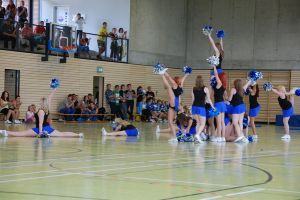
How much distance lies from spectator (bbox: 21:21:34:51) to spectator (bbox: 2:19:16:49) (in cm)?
52

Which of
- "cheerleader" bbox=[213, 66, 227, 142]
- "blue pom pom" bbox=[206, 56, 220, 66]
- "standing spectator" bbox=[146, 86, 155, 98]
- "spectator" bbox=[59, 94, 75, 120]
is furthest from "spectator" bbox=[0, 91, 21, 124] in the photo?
"blue pom pom" bbox=[206, 56, 220, 66]

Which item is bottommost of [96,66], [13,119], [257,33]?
[13,119]

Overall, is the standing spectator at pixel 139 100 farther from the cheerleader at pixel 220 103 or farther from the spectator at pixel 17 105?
the cheerleader at pixel 220 103

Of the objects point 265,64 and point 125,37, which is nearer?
point 125,37

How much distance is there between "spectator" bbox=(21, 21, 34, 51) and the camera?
27.5 meters

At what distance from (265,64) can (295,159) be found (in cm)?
2630

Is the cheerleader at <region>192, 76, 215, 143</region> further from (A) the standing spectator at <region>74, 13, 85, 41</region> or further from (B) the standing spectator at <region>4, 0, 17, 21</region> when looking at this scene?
(A) the standing spectator at <region>74, 13, 85, 41</region>

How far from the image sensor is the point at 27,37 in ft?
93.2

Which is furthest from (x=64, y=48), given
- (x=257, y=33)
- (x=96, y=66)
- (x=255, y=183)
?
(x=255, y=183)

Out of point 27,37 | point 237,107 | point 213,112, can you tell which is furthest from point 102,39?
point 213,112

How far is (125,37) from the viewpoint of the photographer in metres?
34.3

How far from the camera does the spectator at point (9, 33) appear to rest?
26.6 m

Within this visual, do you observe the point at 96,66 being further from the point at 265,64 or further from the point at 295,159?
the point at 295,159

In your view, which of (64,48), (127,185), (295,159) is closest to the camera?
(127,185)
